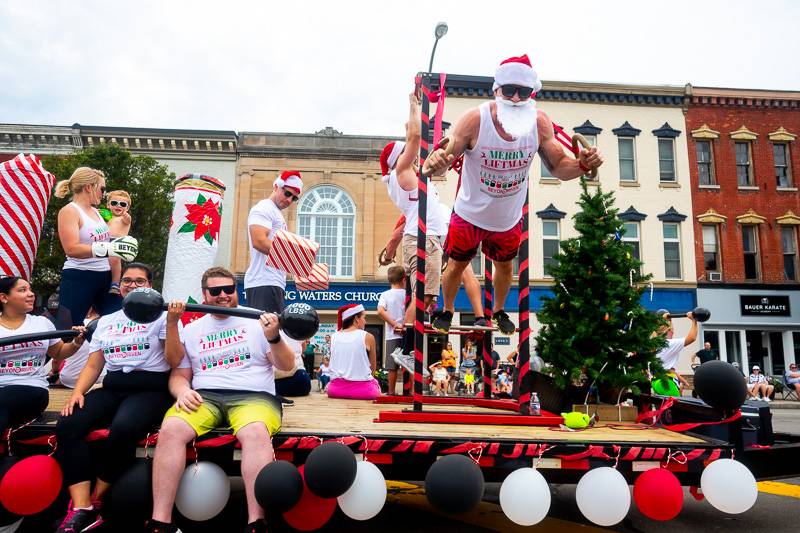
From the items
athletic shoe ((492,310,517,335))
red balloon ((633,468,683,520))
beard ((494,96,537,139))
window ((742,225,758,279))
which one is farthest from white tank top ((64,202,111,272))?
window ((742,225,758,279))

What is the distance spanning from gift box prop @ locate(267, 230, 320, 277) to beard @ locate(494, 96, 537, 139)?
2517 millimetres

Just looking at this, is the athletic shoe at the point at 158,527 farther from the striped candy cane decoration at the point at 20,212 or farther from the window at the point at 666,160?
the window at the point at 666,160

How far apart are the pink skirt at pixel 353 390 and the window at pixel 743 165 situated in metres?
24.0

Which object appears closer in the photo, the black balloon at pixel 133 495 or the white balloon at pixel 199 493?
the black balloon at pixel 133 495

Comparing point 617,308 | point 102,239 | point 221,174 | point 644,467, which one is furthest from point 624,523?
point 221,174

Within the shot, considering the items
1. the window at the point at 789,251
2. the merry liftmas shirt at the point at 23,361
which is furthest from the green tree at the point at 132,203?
the window at the point at 789,251

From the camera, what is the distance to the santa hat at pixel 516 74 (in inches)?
156

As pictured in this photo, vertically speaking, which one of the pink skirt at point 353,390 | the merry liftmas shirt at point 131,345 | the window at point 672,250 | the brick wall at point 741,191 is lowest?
the pink skirt at point 353,390

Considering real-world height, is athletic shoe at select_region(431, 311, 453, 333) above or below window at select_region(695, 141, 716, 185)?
below

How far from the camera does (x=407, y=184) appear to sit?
18.5 ft

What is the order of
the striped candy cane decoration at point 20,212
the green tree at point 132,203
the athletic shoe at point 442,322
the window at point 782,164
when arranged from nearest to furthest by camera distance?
the athletic shoe at point 442,322, the striped candy cane decoration at point 20,212, the green tree at point 132,203, the window at point 782,164

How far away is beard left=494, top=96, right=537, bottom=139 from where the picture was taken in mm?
3910

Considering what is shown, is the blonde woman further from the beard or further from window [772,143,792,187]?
window [772,143,792,187]

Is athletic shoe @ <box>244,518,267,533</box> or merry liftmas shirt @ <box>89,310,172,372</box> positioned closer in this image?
athletic shoe @ <box>244,518,267,533</box>
